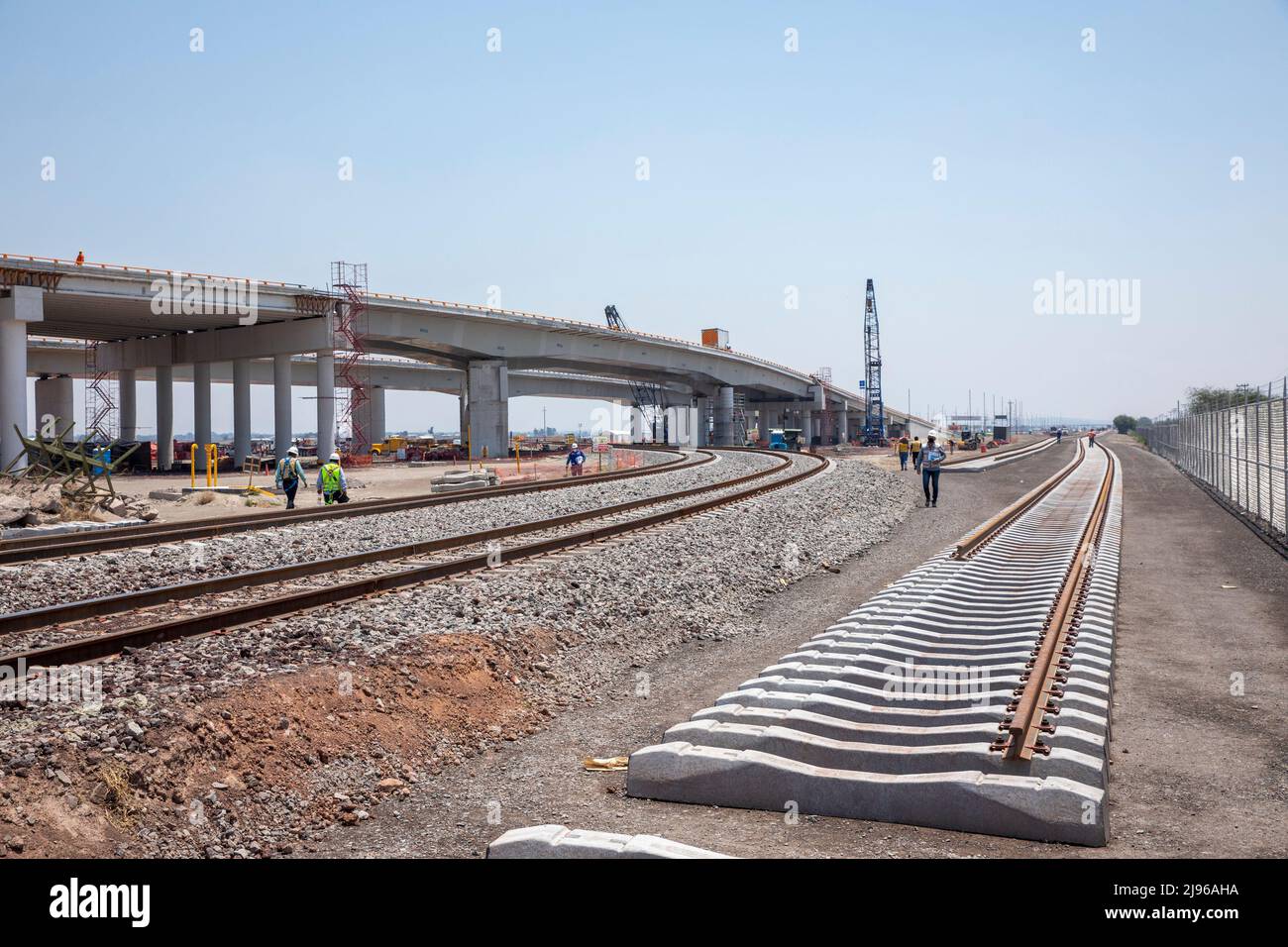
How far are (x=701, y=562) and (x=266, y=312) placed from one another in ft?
130

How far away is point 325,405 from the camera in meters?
50.6

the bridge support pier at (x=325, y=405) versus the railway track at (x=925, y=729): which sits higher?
the bridge support pier at (x=325, y=405)

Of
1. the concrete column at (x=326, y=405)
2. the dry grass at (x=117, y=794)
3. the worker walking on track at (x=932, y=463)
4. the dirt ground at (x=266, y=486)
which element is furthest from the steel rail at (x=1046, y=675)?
the concrete column at (x=326, y=405)

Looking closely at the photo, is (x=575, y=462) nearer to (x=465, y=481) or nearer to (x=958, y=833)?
(x=465, y=481)

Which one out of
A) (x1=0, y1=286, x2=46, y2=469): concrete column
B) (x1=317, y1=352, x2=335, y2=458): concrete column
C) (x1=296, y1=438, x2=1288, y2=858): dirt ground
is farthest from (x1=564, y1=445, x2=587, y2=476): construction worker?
(x1=296, y1=438, x2=1288, y2=858): dirt ground

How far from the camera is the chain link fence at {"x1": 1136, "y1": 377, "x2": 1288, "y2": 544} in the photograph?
18875 millimetres

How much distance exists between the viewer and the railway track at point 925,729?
5031 millimetres

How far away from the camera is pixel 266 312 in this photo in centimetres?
4759

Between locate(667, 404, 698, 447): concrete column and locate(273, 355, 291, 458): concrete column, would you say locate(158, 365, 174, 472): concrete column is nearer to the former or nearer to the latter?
locate(273, 355, 291, 458): concrete column

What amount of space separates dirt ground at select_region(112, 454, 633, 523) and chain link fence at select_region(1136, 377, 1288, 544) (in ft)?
69.2

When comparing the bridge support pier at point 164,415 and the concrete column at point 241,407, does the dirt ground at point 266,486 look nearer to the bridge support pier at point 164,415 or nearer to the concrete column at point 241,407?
the concrete column at point 241,407

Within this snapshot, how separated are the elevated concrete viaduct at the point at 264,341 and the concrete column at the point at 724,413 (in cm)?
98
